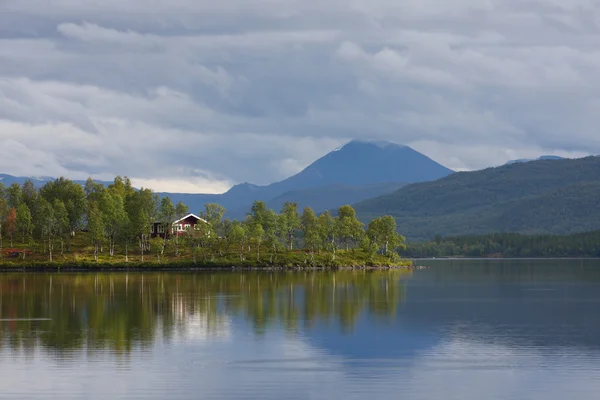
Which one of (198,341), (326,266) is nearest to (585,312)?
(198,341)

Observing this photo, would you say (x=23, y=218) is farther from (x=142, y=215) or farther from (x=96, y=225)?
(x=142, y=215)

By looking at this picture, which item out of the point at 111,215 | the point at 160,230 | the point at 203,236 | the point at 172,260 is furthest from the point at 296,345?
the point at 160,230

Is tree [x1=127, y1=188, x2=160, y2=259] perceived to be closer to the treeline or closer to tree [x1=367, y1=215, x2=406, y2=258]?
the treeline

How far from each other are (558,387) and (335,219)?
494 ft

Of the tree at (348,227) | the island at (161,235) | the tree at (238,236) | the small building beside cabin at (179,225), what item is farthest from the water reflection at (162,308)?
the small building beside cabin at (179,225)

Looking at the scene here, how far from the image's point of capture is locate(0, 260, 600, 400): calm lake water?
41.2m

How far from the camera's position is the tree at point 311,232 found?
584ft

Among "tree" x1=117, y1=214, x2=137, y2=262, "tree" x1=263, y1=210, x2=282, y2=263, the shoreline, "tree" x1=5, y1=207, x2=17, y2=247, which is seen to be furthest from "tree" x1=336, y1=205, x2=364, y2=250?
"tree" x1=5, y1=207, x2=17, y2=247

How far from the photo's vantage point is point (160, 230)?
197 m

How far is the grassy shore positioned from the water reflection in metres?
35.6

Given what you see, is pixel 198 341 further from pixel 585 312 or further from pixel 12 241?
pixel 12 241

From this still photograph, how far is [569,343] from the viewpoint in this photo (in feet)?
184

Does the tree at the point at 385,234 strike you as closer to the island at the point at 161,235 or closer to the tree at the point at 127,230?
the island at the point at 161,235

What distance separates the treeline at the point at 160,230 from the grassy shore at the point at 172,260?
607 mm
